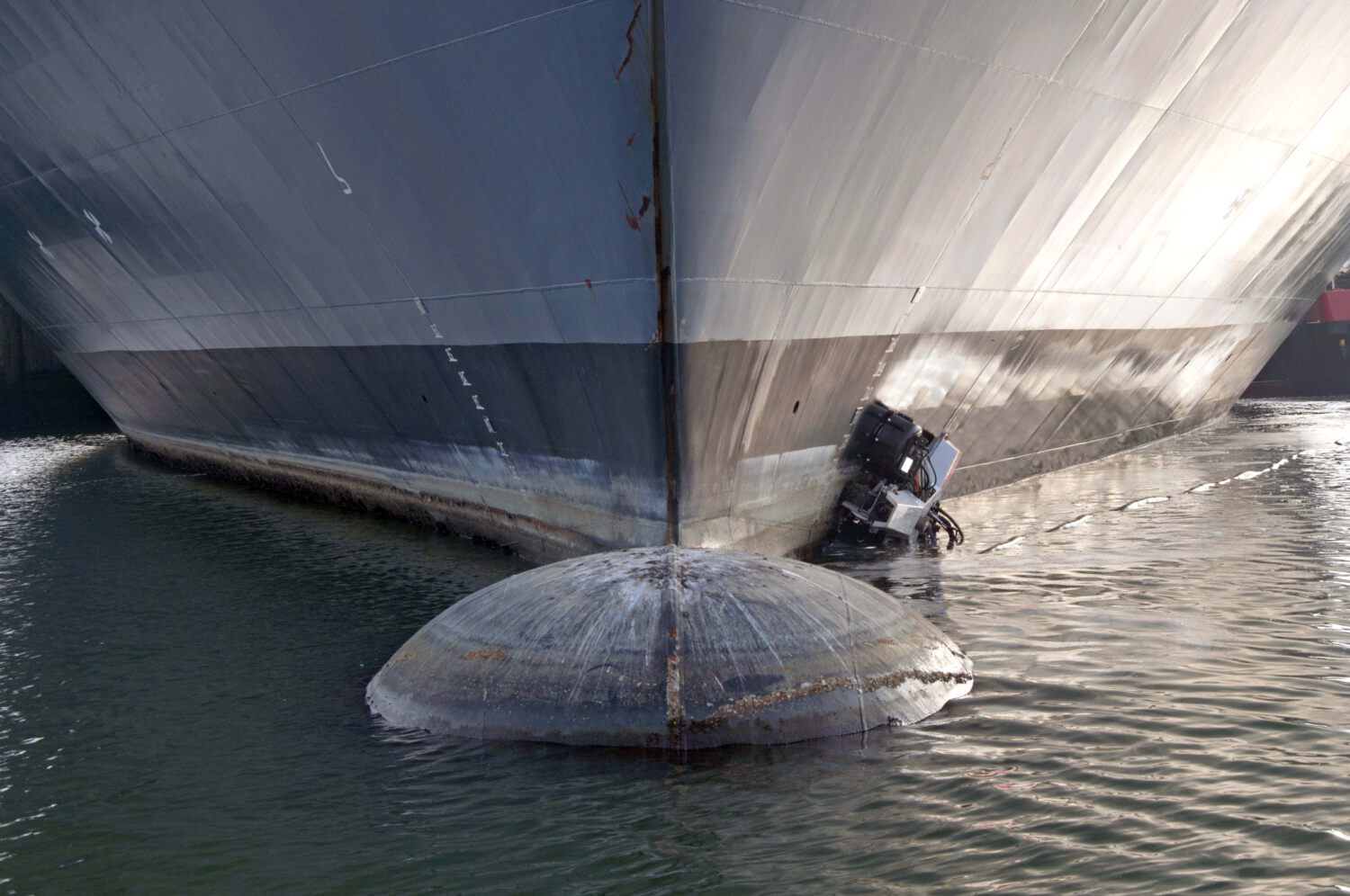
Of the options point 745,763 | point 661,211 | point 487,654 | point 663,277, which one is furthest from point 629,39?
point 745,763

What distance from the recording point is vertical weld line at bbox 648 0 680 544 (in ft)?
28.2

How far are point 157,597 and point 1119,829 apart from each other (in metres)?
9.70

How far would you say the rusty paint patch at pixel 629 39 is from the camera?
8.45 m

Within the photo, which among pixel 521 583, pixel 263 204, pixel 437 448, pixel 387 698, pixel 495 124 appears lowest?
pixel 387 698

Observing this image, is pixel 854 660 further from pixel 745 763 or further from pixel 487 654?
pixel 487 654

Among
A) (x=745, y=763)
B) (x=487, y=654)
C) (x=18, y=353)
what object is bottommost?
(x=745, y=763)

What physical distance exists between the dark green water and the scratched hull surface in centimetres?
199

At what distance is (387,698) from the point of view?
7898 mm

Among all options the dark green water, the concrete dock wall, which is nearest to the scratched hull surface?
the dark green water

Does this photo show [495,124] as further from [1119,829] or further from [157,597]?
[1119,829]

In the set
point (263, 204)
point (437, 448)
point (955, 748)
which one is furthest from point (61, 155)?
point (955, 748)

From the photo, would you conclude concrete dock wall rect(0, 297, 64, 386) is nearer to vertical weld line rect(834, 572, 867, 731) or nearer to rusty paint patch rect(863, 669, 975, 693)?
vertical weld line rect(834, 572, 867, 731)

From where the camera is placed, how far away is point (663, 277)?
382 inches

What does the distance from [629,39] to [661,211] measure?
51.8 inches
